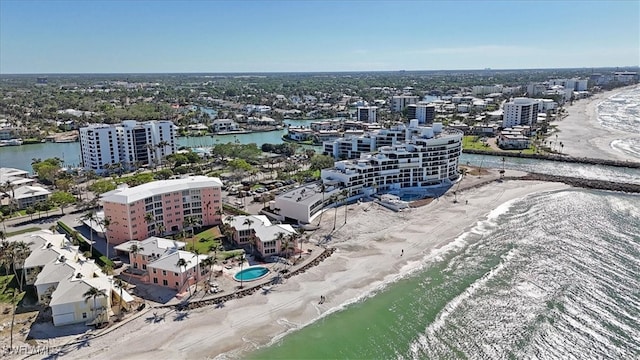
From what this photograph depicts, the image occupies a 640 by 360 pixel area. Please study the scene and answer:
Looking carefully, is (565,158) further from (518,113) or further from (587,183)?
(518,113)

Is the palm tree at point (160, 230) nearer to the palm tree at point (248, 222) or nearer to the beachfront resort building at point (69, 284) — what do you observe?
the beachfront resort building at point (69, 284)

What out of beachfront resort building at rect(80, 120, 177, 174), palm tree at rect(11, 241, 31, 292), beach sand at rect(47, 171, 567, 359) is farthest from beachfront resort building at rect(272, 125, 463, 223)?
beachfront resort building at rect(80, 120, 177, 174)

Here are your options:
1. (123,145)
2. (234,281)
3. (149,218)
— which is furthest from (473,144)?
(234,281)

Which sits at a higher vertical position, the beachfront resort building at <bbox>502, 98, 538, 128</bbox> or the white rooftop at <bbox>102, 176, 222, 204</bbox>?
the beachfront resort building at <bbox>502, 98, 538, 128</bbox>

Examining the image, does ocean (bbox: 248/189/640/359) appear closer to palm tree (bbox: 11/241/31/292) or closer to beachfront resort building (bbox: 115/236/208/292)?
beachfront resort building (bbox: 115/236/208/292)

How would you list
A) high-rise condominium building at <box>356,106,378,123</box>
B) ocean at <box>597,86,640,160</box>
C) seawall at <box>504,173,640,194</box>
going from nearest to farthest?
seawall at <box>504,173,640,194</box> → ocean at <box>597,86,640,160</box> → high-rise condominium building at <box>356,106,378,123</box>
